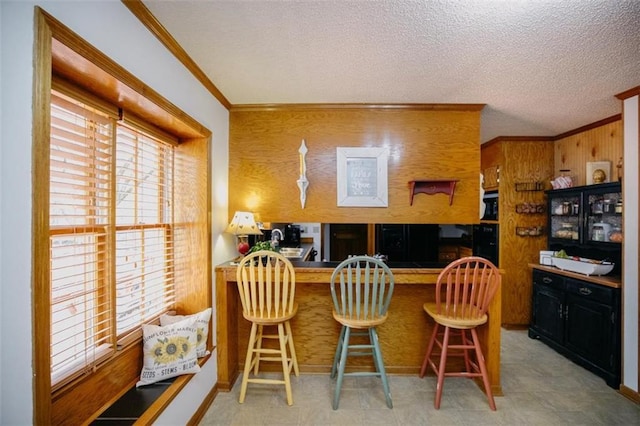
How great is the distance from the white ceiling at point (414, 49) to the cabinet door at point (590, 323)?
1731mm

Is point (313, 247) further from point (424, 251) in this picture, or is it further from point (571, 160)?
point (571, 160)

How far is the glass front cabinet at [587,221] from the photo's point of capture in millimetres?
2592

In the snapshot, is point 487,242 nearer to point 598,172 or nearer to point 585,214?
point 585,214

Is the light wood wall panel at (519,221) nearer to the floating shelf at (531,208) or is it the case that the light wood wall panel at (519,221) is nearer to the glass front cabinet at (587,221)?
the floating shelf at (531,208)

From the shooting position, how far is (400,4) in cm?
131

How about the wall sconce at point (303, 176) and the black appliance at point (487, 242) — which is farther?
the black appliance at point (487, 242)

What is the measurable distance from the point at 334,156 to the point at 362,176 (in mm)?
329

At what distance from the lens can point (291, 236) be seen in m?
4.04

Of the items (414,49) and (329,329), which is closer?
(414,49)

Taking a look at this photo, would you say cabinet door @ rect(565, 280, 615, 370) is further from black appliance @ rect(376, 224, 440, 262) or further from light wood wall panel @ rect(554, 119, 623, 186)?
black appliance @ rect(376, 224, 440, 262)

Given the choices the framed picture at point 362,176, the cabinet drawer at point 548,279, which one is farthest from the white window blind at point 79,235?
the cabinet drawer at point 548,279

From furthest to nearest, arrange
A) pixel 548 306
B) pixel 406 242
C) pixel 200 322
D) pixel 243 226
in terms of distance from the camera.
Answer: pixel 406 242 < pixel 548 306 < pixel 243 226 < pixel 200 322

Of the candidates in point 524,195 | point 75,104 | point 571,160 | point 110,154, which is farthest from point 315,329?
point 571,160

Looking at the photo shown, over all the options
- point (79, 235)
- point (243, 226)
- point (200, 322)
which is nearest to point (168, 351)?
point (200, 322)
